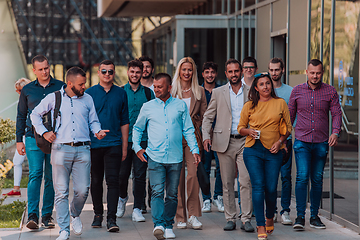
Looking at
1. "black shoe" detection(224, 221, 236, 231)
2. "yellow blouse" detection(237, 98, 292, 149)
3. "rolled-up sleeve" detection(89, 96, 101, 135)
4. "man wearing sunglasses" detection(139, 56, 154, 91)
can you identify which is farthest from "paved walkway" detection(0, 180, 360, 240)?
"man wearing sunglasses" detection(139, 56, 154, 91)

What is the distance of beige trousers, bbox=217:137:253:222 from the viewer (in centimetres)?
569

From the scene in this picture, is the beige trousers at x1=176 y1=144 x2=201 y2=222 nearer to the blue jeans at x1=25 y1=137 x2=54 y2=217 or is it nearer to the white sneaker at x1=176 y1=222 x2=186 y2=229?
the white sneaker at x1=176 y1=222 x2=186 y2=229

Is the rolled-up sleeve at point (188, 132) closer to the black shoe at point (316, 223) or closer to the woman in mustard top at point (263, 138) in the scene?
the woman in mustard top at point (263, 138)

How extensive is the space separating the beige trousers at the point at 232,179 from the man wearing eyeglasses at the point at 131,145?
1049 mm

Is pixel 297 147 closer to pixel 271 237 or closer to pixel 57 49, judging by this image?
pixel 271 237

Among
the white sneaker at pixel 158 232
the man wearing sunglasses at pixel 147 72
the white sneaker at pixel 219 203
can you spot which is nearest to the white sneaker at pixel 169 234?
the white sneaker at pixel 158 232

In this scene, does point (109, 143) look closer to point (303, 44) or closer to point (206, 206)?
point (206, 206)

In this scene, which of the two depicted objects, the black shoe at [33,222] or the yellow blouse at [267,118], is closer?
the yellow blouse at [267,118]

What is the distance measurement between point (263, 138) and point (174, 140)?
2.92ft

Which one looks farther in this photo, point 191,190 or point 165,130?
point 191,190

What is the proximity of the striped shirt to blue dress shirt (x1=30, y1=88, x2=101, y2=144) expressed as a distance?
227 cm

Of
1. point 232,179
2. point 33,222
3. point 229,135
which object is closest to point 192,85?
point 229,135

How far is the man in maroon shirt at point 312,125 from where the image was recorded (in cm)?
582

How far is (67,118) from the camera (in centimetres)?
520
